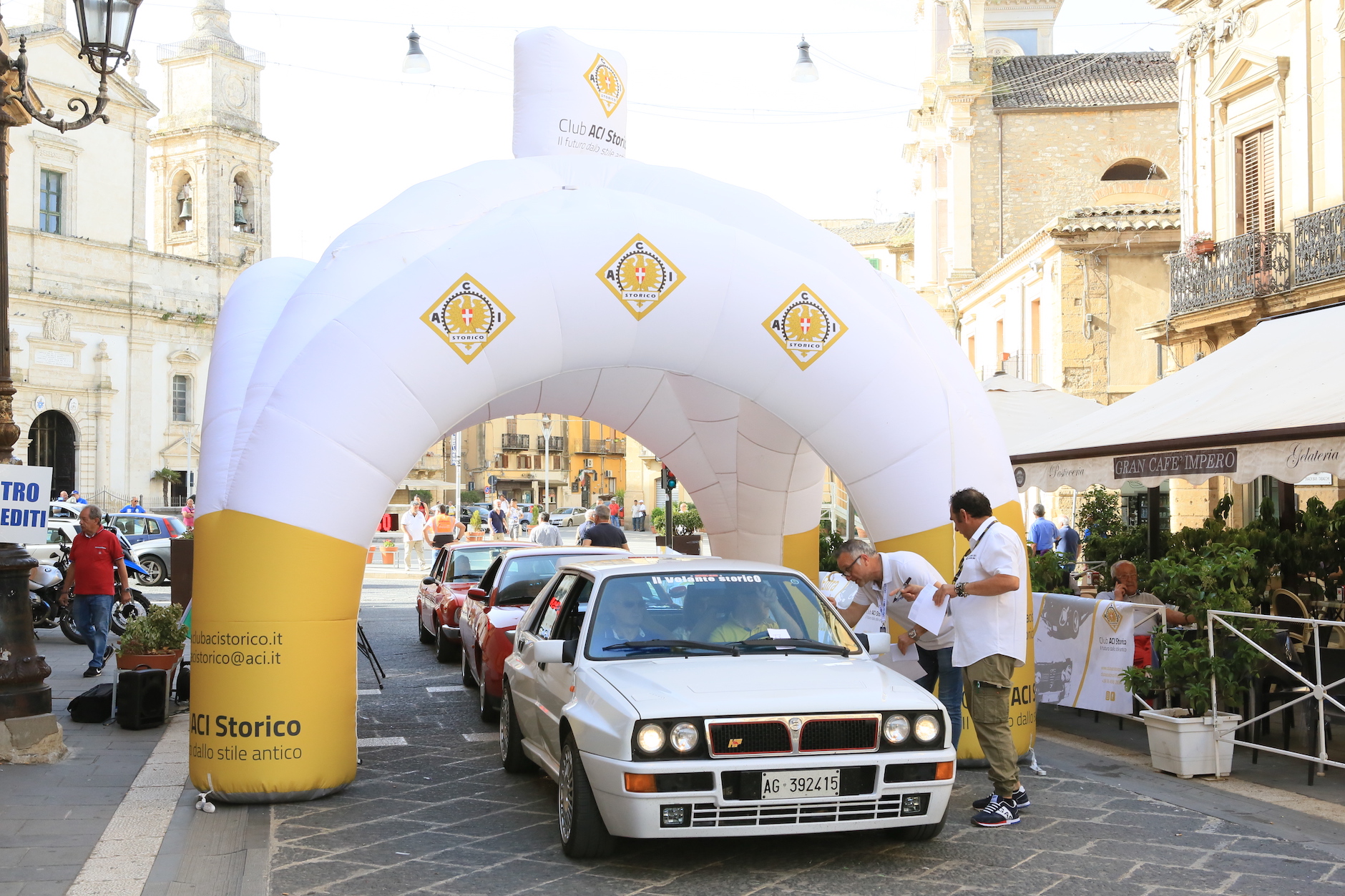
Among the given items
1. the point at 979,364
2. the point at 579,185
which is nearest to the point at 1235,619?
the point at 579,185

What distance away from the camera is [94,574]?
1242 centimetres

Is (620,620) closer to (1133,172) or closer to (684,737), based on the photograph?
(684,737)

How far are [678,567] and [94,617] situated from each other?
8.05 metres

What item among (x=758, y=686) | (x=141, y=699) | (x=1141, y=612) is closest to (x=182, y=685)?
(x=141, y=699)

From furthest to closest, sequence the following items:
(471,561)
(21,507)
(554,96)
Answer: (471,561), (554,96), (21,507)

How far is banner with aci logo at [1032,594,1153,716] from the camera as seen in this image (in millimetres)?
9555

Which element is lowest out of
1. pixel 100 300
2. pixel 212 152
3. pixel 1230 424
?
pixel 1230 424

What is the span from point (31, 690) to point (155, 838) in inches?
108

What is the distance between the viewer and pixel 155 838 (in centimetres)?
654

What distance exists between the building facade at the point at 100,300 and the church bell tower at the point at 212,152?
0.52 m

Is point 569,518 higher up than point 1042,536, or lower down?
lower down

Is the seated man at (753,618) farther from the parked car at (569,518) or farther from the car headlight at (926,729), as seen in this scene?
the parked car at (569,518)

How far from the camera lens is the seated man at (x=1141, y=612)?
9055mm

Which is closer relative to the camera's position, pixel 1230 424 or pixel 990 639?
pixel 990 639
